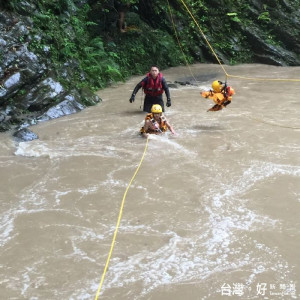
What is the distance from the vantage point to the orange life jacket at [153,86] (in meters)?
9.57

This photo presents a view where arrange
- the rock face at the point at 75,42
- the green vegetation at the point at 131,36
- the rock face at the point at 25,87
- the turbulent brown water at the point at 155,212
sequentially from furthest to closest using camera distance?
the green vegetation at the point at 131,36
the rock face at the point at 75,42
the rock face at the point at 25,87
the turbulent brown water at the point at 155,212

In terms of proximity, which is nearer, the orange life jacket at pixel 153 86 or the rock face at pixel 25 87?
the orange life jacket at pixel 153 86

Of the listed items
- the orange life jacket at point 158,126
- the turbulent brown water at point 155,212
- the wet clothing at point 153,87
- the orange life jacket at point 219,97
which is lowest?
the turbulent brown water at point 155,212

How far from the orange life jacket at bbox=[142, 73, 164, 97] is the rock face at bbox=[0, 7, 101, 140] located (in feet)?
7.02

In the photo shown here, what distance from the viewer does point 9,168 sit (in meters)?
6.66

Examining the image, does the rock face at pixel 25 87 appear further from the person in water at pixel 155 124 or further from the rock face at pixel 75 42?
the person in water at pixel 155 124

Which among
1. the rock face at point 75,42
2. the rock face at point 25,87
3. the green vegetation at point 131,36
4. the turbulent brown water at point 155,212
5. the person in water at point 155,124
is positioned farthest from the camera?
the green vegetation at point 131,36

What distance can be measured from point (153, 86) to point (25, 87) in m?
3.36

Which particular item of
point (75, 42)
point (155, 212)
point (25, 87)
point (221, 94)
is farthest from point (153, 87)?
point (75, 42)

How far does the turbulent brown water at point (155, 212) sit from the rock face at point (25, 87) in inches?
33.5

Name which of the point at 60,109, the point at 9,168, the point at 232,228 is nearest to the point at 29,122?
the point at 60,109

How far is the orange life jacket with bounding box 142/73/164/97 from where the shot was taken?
377 inches

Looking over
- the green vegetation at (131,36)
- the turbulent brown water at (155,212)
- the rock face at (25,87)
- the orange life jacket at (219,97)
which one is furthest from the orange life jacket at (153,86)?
the green vegetation at (131,36)

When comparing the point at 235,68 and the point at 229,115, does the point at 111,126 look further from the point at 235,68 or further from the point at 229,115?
the point at 235,68
